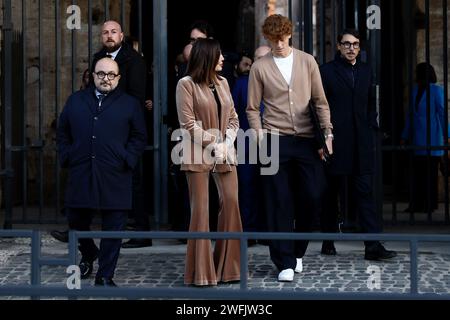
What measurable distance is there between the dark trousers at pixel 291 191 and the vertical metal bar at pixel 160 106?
5.68 ft

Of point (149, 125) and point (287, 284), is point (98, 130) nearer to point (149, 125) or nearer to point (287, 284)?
point (287, 284)

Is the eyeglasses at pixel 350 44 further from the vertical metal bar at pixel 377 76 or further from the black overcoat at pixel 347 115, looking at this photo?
the vertical metal bar at pixel 377 76

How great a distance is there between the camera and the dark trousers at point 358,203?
A: 328 inches

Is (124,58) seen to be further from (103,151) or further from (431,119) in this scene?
(431,119)

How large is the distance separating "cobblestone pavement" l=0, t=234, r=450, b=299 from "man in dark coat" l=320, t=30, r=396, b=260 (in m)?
0.36

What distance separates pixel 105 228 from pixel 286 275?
1.22 metres

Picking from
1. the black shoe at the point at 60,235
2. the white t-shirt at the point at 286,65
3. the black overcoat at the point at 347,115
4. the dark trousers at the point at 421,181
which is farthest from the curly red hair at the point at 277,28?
the dark trousers at the point at 421,181

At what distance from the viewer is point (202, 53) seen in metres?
7.43

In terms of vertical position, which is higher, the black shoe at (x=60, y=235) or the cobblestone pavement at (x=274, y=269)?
the black shoe at (x=60, y=235)

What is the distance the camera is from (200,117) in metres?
7.47

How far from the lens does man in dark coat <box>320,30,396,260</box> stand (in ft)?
27.2

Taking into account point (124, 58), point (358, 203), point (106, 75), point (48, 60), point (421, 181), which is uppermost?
point (48, 60)

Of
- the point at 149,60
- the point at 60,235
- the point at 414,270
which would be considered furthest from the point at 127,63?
the point at 149,60
